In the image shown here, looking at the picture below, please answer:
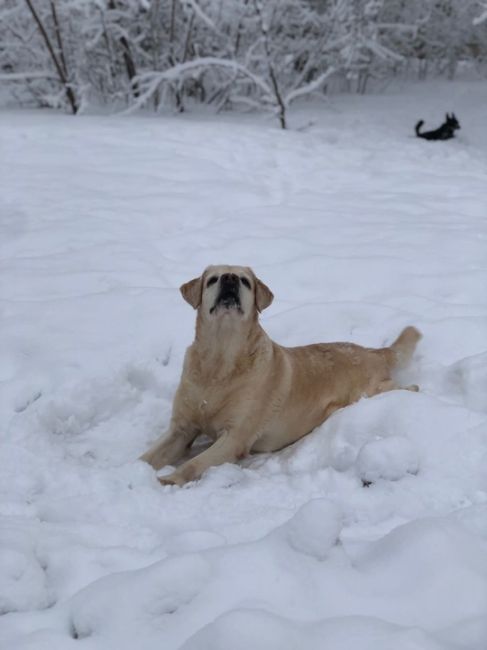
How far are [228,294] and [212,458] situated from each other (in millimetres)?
837

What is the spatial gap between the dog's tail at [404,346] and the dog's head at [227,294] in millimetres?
948

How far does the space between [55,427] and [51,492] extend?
0.76m

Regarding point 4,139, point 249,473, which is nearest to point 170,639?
point 249,473

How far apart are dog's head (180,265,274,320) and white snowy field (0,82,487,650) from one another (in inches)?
27.5

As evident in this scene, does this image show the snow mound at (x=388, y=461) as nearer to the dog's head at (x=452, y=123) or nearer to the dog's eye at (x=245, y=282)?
the dog's eye at (x=245, y=282)

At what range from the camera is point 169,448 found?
11.5 ft

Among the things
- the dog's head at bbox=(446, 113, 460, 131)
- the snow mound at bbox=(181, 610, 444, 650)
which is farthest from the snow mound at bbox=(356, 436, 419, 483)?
the dog's head at bbox=(446, 113, 460, 131)

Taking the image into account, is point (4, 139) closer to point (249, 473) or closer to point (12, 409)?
point (12, 409)

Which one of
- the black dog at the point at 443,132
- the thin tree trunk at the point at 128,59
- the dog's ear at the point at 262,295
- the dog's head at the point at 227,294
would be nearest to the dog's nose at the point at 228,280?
the dog's head at the point at 227,294

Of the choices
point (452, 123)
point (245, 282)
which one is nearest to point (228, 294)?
point (245, 282)

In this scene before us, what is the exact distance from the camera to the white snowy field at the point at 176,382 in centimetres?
181

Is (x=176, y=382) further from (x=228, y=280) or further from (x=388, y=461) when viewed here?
(x=388, y=461)

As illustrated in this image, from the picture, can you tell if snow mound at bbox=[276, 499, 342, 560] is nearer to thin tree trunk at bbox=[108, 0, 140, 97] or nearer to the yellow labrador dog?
the yellow labrador dog

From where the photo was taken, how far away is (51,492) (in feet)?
9.25
